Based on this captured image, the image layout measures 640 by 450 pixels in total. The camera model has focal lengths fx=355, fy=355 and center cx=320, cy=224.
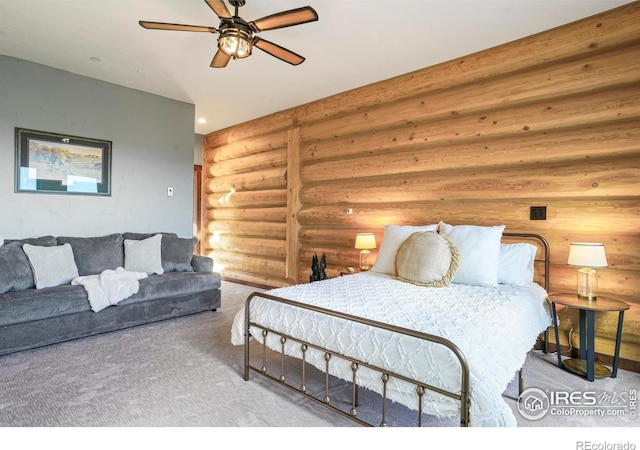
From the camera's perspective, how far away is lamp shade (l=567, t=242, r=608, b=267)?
2.59 meters

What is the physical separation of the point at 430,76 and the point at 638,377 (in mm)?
3267

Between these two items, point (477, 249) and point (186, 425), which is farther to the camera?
point (477, 249)

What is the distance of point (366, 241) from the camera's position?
13.7 ft

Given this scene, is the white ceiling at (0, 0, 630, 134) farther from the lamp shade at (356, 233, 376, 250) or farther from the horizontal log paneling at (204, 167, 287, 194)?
the lamp shade at (356, 233, 376, 250)

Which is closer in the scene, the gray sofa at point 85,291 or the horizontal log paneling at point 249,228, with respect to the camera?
the gray sofa at point 85,291

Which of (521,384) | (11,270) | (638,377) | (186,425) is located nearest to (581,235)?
(638,377)

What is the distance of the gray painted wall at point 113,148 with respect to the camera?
3.89 metres

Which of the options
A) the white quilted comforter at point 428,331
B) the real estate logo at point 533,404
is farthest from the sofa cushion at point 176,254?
the real estate logo at point 533,404

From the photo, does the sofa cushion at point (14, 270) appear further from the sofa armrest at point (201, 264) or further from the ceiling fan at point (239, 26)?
the ceiling fan at point (239, 26)

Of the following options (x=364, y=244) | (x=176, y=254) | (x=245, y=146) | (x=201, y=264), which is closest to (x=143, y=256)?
(x=176, y=254)

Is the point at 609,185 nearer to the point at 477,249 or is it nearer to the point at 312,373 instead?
the point at 477,249

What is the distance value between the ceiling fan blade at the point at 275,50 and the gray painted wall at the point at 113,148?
9.21 ft

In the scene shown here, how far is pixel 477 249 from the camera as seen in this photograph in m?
3.01

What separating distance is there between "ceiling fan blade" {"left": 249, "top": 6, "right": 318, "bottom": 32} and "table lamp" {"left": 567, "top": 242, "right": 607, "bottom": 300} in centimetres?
255
